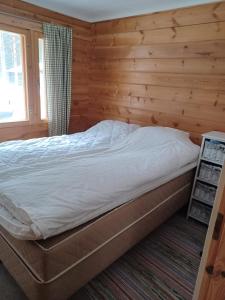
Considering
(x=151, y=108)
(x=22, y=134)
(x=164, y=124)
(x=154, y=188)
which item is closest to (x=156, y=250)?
(x=154, y=188)

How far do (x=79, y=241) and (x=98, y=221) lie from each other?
165 millimetres

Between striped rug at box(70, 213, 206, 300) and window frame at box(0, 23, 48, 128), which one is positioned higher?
window frame at box(0, 23, 48, 128)

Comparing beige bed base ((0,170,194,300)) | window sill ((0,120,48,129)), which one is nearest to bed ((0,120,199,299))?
beige bed base ((0,170,194,300))

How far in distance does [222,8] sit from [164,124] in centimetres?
133

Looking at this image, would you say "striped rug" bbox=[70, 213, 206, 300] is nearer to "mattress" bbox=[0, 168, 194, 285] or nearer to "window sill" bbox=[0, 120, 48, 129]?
"mattress" bbox=[0, 168, 194, 285]

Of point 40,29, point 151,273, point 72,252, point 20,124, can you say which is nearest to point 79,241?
point 72,252

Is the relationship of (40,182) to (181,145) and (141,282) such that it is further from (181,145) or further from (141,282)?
(181,145)

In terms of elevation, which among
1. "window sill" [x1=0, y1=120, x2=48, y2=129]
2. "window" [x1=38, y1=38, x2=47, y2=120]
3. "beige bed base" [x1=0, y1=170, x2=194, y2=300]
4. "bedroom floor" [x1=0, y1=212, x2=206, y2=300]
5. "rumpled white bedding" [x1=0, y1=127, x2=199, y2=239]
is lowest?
"bedroom floor" [x1=0, y1=212, x2=206, y2=300]

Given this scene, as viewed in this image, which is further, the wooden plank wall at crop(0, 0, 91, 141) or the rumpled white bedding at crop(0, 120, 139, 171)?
the wooden plank wall at crop(0, 0, 91, 141)

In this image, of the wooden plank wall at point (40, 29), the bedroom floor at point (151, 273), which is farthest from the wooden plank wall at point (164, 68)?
the bedroom floor at point (151, 273)

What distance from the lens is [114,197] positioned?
4.88 feet

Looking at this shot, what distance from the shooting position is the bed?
116 cm

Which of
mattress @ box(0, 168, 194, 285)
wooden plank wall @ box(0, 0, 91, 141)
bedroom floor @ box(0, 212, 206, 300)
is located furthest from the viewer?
wooden plank wall @ box(0, 0, 91, 141)

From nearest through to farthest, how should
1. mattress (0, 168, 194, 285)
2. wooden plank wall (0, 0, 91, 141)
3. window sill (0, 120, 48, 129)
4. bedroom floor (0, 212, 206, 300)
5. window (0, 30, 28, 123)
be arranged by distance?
mattress (0, 168, 194, 285)
bedroom floor (0, 212, 206, 300)
wooden plank wall (0, 0, 91, 141)
window (0, 30, 28, 123)
window sill (0, 120, 48, 129)
